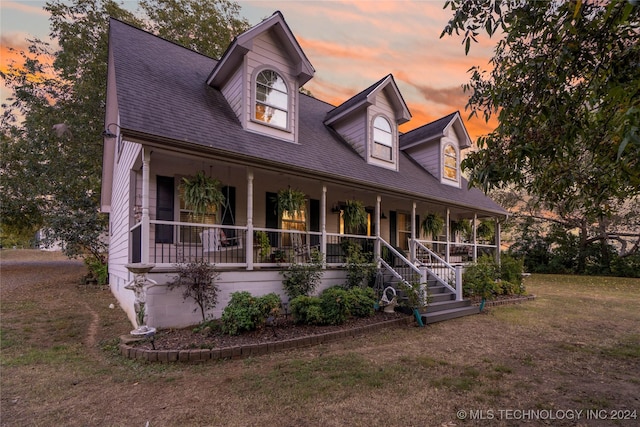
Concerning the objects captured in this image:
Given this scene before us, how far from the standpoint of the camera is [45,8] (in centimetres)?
1666

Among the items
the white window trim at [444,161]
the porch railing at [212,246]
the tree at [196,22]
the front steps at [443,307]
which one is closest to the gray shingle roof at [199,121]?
the porch railing at [212,246]

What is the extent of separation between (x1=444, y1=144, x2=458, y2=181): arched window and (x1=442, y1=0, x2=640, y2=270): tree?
9866 mm

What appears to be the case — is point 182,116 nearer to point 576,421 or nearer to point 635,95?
point 635,95

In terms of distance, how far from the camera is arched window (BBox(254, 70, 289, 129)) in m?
8.61

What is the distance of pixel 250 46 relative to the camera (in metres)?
8.20

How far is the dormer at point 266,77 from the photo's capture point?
27.2 ft

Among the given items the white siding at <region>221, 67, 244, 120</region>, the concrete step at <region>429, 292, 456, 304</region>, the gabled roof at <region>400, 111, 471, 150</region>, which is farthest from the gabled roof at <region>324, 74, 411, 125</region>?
the concrete step at <region>429, 292, 456, 304</region>

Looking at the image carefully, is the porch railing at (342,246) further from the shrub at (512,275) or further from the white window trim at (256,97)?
the shrub at (512,275)

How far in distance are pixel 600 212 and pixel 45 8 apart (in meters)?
23.9

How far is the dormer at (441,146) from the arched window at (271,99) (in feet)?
24.8

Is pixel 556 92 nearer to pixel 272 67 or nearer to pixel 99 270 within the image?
pixel 272 67

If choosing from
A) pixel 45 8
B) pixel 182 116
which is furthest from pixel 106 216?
pixel 182 116

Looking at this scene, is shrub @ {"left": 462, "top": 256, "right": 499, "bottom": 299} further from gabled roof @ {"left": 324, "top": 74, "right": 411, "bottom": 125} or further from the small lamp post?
the small lamp post

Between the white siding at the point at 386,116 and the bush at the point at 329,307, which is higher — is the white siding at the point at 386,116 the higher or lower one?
the higher one
